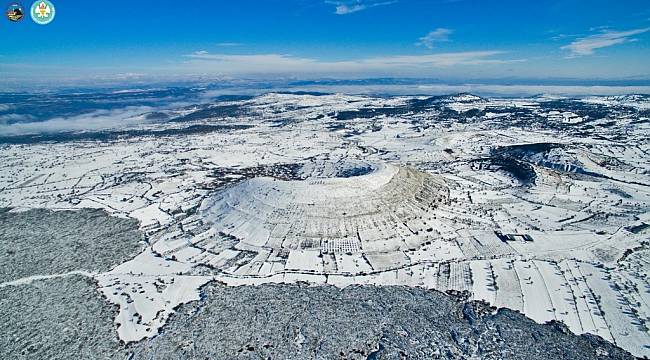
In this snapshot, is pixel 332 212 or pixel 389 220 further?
pixel 332 212

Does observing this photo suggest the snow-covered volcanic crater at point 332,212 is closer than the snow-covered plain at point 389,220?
No

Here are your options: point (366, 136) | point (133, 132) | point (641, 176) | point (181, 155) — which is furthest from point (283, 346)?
point (133, 132)

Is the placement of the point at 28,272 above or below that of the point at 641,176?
below

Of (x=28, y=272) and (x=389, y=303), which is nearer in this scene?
(x=389, y=303)

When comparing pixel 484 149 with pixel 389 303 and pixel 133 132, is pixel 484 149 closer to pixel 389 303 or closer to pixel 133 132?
pixel 389 303

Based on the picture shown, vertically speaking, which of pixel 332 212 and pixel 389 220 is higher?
pixel 332 212
